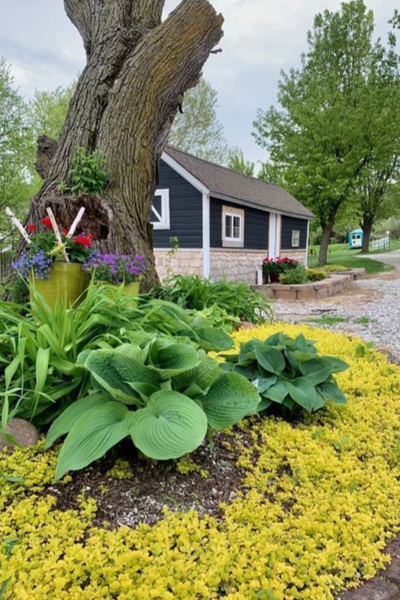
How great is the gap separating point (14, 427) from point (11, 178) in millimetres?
15056

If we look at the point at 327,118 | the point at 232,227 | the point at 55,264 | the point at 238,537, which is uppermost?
the point at 327,118

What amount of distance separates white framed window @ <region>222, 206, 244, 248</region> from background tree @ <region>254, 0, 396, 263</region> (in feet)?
19.9

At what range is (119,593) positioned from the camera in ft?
3.01

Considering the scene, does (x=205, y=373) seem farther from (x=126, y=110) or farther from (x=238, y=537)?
(x=126, y=110)

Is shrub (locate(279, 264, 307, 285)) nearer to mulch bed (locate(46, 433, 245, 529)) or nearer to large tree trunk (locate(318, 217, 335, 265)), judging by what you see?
large tree trunk (locate(318, 217, 335, 265))

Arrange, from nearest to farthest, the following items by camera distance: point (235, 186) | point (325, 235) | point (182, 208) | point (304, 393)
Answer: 1. point (304, 393)
2. point (182, 208)
3. point (235, 186)
4. point (325, 235)

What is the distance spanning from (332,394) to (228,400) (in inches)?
28.6

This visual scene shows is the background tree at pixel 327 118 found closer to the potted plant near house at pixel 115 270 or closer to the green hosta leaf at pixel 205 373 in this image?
the potted plant near house at pixel 115 270

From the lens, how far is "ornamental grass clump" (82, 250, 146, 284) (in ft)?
9.60

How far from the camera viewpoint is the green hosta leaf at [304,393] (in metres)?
1.75

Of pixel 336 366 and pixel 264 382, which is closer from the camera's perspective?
pixel 264 382

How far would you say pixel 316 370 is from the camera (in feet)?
6.32

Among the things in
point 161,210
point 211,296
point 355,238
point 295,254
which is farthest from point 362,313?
point 355,238

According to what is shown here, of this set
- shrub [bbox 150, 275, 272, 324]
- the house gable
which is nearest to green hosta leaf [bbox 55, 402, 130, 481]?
shrub [bbox 150, 275, 272, 324]
